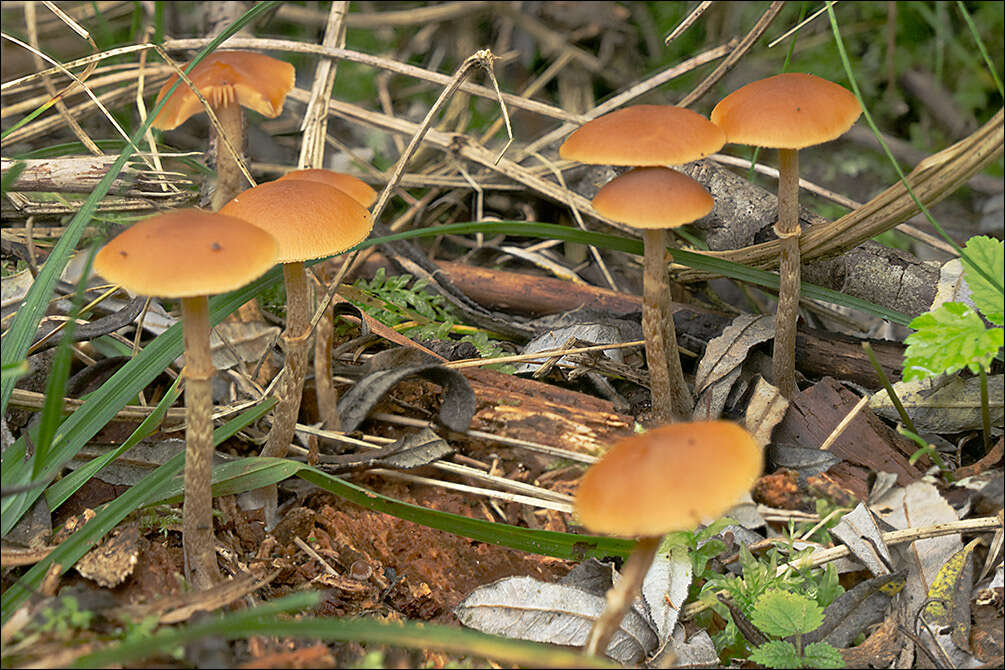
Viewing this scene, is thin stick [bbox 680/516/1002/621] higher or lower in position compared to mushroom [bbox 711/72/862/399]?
lower

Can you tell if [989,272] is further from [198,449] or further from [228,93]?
[228,93]

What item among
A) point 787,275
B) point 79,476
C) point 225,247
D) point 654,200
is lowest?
point 79,476

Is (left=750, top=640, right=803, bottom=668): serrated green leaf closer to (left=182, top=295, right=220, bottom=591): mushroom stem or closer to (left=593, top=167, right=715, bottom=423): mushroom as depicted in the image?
(left=593, top=167, right=715, bottom=423): mushroom

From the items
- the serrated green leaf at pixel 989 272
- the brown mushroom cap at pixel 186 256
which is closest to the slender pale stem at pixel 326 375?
the brown mushroom cap at pixel 186 256

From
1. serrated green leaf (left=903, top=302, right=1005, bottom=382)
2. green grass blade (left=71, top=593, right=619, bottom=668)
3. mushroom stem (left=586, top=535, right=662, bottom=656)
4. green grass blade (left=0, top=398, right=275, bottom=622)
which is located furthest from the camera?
serrated green leaf (left=903, top=302, right=1005, bottom=382)

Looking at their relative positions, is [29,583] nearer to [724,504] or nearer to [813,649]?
[724,504]

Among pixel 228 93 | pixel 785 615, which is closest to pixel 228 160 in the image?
pixel 228 93

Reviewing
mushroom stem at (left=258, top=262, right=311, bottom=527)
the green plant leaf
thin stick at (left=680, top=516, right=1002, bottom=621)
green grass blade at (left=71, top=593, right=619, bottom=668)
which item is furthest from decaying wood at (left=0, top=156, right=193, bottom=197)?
the green plant leaf

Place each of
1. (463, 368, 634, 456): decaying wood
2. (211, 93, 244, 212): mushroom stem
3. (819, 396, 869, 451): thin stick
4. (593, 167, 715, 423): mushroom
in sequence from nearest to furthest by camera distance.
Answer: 1. (593, 167, 715, 423): mushroom
2. (819, 396, 869, 451): thin stick
3. (463, 368, 634, 456): decaying wood
4. (211, 93, 244, 212): mushroom stem
